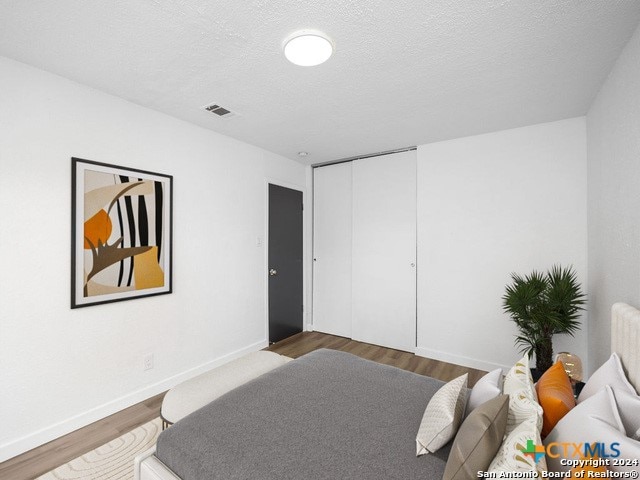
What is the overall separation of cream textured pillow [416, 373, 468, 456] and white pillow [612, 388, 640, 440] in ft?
1.76

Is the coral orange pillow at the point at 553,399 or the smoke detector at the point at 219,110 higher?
the smoke detector at the point at 219,110

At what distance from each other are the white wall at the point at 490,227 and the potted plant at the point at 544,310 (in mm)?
453

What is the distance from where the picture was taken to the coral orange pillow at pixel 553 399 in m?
1.19

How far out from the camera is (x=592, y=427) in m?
0.95

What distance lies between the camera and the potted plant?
2.43 m

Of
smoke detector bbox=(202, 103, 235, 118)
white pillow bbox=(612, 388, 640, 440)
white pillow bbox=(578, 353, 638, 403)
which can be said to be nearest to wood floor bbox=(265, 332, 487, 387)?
white pillow bbox=(578, 353, 638, 403)

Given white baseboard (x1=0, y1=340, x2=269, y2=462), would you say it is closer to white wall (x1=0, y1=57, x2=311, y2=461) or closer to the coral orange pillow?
white wall (x1=0, y1=57, x2=311, y2=461)

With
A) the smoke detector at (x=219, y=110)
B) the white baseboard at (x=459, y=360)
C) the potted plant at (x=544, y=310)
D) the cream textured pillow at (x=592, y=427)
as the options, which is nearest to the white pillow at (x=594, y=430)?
the cream textured pillow at (x=592, y=427)

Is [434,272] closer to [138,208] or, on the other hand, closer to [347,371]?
[347,371]

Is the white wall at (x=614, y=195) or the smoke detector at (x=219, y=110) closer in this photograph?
the white wall at (x=614, y=195)

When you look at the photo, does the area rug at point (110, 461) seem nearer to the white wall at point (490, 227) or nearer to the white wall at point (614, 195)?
the white wall at point (490, 227)

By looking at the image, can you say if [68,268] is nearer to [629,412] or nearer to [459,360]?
A: [629,412]

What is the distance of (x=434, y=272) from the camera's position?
11.7ft

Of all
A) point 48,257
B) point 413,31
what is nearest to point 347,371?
point 413,31
